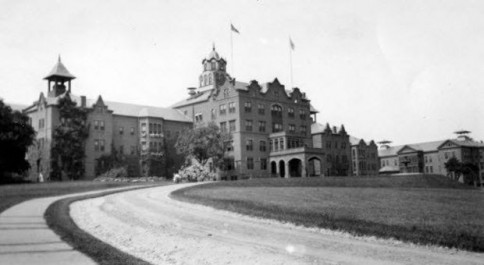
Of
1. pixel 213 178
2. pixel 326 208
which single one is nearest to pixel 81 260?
pixel 326 208

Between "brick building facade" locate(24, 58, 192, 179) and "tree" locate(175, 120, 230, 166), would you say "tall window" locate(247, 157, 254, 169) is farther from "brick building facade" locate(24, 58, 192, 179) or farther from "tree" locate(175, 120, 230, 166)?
"brick building facade" locate(24, 58, 192, 179)

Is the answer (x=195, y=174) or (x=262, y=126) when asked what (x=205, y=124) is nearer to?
(x=262, y=126)

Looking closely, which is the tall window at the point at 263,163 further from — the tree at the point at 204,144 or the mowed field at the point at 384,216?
the mowed field at the point at 384,216

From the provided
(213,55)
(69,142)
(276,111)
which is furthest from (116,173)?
(213,55)

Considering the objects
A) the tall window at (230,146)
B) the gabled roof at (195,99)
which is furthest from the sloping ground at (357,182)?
the gabled roof at (195,99)

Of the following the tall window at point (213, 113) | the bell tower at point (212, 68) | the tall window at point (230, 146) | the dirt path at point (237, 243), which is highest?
the bell tower at point (212, 68)

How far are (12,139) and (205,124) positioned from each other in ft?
93.2

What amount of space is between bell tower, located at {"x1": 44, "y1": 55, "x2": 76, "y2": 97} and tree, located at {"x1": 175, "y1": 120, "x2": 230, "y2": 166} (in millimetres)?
20322

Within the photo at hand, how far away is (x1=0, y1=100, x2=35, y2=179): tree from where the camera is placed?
2181 inches

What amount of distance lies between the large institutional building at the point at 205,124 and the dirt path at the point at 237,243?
45587 millimetres

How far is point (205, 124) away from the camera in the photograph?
73.7 m

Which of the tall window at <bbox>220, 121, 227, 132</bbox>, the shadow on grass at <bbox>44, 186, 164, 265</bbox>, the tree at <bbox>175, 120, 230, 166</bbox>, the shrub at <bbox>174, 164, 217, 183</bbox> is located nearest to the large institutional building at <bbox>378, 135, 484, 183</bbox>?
the tall window at <bbox>220, 121, 227, 132</bbox>

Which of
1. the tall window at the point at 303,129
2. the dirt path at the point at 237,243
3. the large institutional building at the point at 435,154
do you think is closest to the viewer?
the dirt path at the point at 237,243

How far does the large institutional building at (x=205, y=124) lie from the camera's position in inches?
2603
